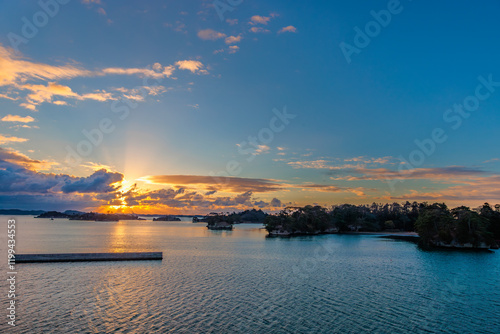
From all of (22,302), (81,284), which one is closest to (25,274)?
A: (81,284)

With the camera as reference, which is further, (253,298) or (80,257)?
(80,257)

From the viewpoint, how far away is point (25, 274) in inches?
2484

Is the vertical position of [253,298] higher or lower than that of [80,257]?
lower

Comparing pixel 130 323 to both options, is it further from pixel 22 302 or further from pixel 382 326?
pixel 382 326

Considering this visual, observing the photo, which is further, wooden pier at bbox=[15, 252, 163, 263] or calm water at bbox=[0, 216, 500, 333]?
wooden pier at bbox=[15, 252, 163, 263]

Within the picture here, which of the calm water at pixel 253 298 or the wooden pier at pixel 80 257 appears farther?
the wooden pier at pixel 80 257

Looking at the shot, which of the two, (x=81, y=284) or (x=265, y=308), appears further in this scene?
(x=81, y=284)

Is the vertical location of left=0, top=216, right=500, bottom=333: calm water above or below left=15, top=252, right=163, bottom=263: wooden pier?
below

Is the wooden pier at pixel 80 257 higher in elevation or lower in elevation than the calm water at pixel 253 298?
higher

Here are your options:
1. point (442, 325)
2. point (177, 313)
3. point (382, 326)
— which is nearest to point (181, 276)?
point (177, 313)

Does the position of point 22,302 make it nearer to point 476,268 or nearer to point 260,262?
point 260,262

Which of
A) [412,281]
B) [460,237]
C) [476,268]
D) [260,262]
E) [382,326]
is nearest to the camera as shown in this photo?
[382,326]

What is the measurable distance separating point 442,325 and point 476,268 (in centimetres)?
5387

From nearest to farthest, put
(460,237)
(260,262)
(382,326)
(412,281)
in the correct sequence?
(382,326)
(412,281)
(260,262)
(460,237)
